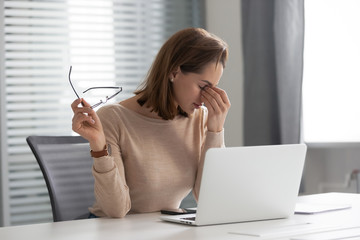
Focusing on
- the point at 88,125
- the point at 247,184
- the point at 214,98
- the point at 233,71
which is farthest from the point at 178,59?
the point at 233,71

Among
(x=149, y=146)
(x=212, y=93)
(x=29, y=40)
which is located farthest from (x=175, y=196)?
(x=29, y=40)

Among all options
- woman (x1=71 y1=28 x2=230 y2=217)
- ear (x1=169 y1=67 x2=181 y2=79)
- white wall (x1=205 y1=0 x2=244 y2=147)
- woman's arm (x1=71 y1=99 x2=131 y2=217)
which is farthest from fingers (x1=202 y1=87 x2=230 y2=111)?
white wall (x1=205 y1=0 x2=244 y2=147)

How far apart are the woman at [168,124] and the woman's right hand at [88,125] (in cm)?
17

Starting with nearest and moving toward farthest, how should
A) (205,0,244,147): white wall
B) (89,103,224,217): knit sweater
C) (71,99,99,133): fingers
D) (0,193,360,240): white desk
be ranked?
(0,193,360,240): white desk → (71,99,99,133): fingers → (89,103,224,217): knit sweater → (205,0,244,147): white wall

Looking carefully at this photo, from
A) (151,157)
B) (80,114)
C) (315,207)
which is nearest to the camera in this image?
(80,114)

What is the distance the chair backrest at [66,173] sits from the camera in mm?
1840

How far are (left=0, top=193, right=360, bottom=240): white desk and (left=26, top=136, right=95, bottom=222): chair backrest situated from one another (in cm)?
33

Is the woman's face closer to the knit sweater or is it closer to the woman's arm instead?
the knit sweater

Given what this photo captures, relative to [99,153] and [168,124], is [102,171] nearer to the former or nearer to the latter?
[99,153]

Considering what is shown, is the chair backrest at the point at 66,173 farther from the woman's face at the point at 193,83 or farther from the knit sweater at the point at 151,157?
the woman's face at the point at 193,83

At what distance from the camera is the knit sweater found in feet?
5.81

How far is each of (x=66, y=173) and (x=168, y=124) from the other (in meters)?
0.37

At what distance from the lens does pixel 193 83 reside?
1.84 meters

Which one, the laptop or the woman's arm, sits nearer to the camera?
the laptop
